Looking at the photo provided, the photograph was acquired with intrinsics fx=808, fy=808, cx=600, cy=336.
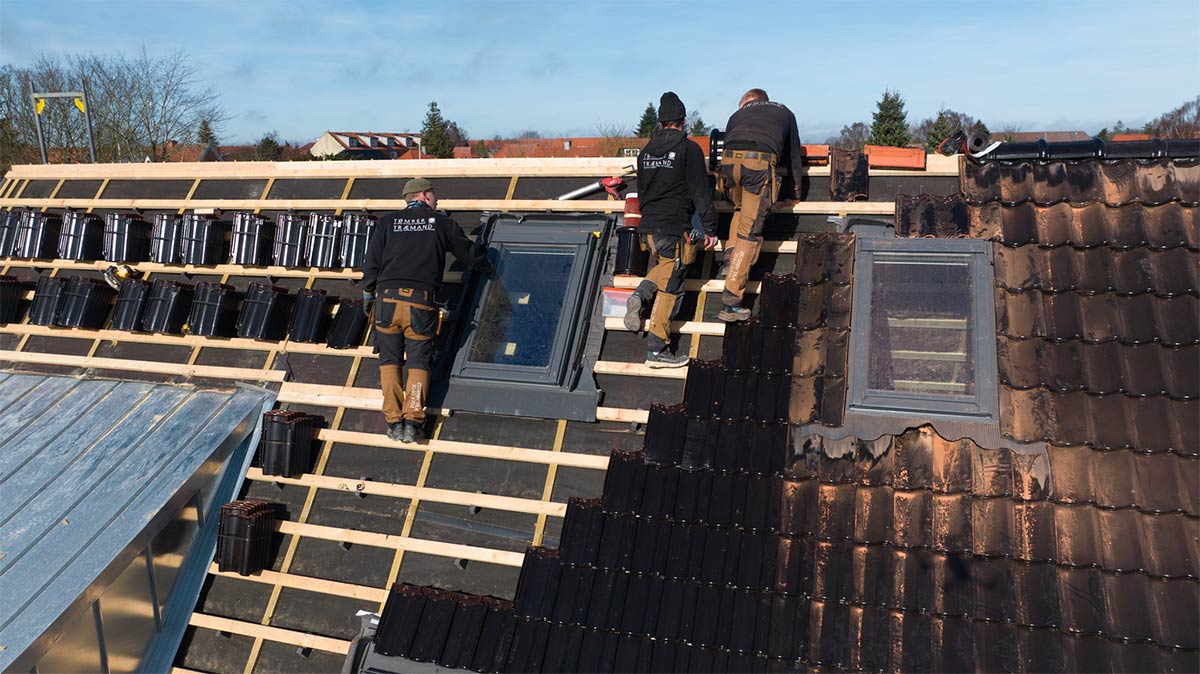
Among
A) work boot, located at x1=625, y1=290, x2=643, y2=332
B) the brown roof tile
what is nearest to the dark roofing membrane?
the brown roof tile

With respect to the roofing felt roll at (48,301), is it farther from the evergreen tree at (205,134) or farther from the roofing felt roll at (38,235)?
the evergreen tree at (205,134)

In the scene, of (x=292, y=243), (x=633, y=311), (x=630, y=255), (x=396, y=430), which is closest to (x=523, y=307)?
(x=630, y=255)

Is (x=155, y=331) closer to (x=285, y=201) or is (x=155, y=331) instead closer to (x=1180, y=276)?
(x=285, y=201)

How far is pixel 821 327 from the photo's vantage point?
5406mm

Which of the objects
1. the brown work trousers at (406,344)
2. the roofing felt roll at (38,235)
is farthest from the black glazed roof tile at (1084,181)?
the roofing felt roll at (38,235)

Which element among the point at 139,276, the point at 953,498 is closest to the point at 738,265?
the point at 953,498

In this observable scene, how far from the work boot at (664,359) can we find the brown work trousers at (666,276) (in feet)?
0.16

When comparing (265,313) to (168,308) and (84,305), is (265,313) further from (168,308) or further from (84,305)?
(84,305)

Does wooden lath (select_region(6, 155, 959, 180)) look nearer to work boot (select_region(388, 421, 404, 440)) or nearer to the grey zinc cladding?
the grey zinc cladding

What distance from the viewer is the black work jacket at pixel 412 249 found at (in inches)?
262

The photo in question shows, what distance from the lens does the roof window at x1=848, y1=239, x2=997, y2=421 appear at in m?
4.90

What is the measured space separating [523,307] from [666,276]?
1420 mm

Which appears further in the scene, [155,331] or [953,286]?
[155,331]

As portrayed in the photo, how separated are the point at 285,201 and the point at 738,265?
5453mm
